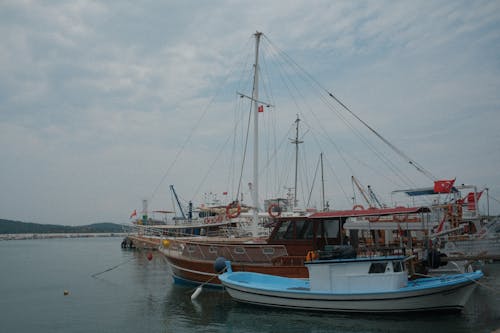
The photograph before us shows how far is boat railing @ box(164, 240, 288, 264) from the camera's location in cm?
1884

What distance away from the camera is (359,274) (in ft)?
48.2

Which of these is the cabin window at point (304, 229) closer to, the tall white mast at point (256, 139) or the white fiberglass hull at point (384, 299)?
the white fiberglass hull at point (384, 299)

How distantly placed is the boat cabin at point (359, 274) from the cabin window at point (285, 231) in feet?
10.9

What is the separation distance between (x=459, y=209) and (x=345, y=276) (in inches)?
779

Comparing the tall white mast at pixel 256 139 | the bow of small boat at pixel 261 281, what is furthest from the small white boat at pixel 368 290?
the tall white mast at pixel 256 139

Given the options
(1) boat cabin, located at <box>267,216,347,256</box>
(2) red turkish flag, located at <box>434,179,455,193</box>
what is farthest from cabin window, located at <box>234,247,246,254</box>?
(2) red turkish flag, located at <box>434,179,455,193</box>

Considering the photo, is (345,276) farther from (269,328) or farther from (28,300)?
(28,300)

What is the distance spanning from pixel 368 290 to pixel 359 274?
2.05 ft

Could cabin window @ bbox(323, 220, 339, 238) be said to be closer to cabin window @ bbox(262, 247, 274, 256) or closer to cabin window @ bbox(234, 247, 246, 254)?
cabin window @ bbox(262, 247, 274, 256)

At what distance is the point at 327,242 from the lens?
18375 millimetres

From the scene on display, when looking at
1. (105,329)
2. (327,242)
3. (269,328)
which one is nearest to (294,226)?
(327,242)

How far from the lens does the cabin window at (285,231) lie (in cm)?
1870

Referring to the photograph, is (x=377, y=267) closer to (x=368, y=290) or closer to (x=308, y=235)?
(x=368, y=290)

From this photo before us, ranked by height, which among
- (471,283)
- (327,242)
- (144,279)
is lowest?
(144,279)
